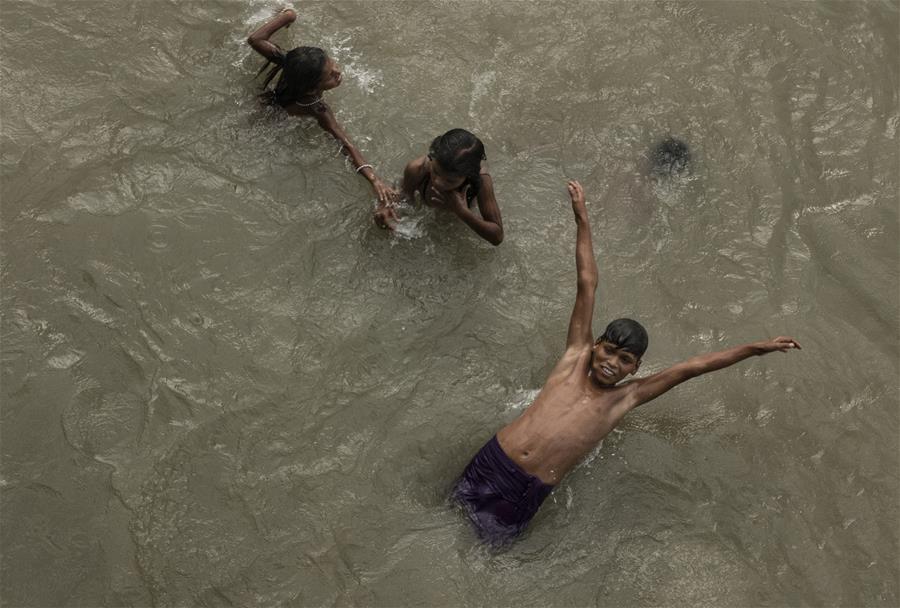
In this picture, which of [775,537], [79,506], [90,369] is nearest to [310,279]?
[90,369]

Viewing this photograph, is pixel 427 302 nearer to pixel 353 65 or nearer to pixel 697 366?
pixel 697 366

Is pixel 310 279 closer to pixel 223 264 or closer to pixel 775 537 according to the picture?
pixel 223 264

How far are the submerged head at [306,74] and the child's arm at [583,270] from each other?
1.76 m

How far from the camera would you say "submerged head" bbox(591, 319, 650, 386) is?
14.4 feet

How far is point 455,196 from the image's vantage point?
16.5 feet

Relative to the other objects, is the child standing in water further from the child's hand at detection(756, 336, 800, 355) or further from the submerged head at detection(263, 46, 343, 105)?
the child's hand at detection(756, 336, 800, 355)

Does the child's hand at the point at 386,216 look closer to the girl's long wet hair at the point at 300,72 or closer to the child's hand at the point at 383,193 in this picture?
the child's hand at the point at 383,193

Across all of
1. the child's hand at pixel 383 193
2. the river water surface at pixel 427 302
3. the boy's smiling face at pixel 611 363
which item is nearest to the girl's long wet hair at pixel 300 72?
the river water surface at pixel 427 302

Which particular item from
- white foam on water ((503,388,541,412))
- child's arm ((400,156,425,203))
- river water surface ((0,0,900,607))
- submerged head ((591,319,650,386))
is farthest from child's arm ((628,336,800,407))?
child's arm ((400,156,425,203))

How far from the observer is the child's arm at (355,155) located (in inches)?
210

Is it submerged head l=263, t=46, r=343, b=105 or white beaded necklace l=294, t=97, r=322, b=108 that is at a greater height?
submerged head l=263, t=46, r=343, b=105

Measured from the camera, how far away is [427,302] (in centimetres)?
545

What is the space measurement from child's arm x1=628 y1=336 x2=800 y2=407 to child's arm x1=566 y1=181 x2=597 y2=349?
0.38 metres

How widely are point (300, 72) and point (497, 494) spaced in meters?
2.78
